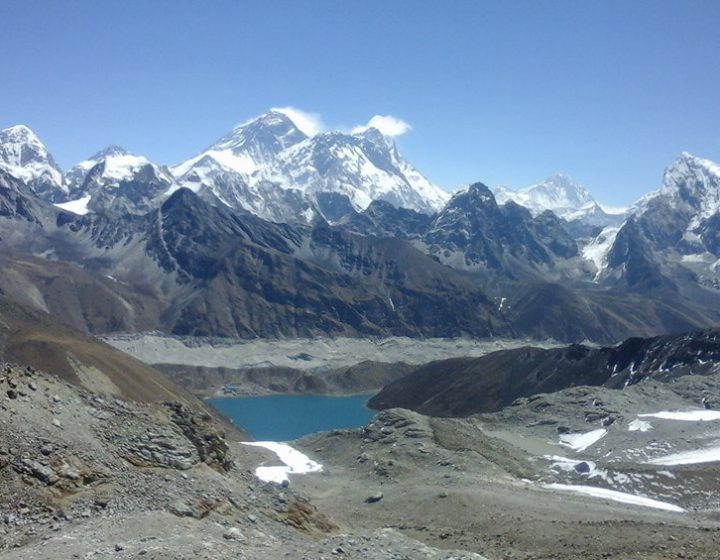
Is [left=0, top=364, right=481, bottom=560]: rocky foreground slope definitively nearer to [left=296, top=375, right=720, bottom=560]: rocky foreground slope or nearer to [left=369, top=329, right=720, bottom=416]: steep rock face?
[left=296, top=375, right=720, bottom=560]: rocky foreground slope

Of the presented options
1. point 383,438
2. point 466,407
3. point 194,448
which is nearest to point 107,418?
point 194,448

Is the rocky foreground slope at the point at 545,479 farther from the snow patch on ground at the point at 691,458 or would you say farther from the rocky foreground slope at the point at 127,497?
the rocky foreground slope at the point at 127,497

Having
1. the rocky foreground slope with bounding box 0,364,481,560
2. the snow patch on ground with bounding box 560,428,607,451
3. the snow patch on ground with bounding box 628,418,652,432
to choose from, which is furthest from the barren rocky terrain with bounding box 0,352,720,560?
the snow patch on ground with bounding box 628,418,652,432

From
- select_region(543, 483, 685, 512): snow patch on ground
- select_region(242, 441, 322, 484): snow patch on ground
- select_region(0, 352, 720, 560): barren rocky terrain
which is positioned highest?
select_region(0, 352, 720, 560): barren rocky terrain

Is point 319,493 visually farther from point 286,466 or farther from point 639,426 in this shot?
point 639,426

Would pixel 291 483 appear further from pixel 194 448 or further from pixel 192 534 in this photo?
pixel 192 534

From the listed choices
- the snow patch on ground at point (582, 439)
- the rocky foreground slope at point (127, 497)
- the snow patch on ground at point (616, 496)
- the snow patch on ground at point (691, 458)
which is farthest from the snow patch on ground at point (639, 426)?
the rocky foreground slope at point (127, 497)
